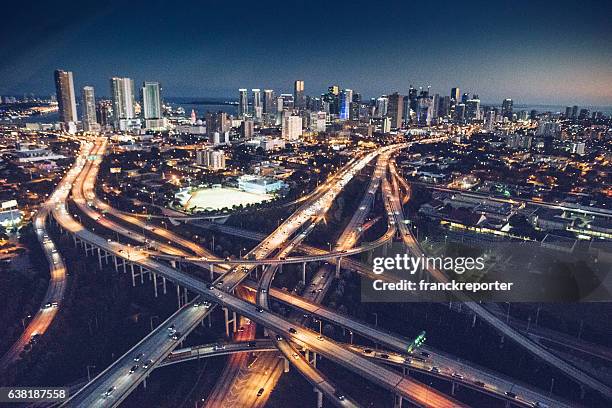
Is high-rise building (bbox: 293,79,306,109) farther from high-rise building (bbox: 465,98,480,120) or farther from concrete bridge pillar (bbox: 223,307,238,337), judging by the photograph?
concrete bridge pillar (bbox: 223,307,238,337)

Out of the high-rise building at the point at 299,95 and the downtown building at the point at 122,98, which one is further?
the high-rise building at the point at 299,95

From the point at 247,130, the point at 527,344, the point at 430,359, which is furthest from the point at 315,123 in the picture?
the point at 430,359

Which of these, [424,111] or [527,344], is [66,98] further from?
[527,344]

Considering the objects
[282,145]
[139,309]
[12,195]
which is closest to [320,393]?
[139,309]

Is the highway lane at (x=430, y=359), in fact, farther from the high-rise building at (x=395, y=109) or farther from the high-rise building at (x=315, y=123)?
the high-rise building at (x=395, y=109)

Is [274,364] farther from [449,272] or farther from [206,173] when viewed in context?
[206,173]

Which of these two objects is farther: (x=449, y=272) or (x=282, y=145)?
(x=282, y=145)

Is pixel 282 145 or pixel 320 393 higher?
pixel 282 145

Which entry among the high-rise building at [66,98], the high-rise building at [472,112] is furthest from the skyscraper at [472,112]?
the high-rise building at [66,98]
